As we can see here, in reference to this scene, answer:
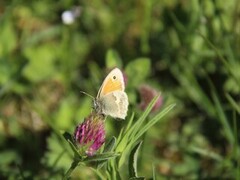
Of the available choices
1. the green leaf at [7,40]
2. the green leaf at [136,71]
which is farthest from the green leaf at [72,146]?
the green leaf at [7,40]

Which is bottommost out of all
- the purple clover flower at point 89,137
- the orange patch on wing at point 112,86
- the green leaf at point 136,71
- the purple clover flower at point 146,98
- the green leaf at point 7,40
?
the purple clover flower at point 146,98

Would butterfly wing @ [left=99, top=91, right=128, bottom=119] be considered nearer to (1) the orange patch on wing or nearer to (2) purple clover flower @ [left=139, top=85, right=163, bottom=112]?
(1) the orange patch on wing

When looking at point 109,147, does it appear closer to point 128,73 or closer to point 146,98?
point 146,98

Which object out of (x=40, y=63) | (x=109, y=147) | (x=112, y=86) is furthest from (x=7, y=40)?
(x=109, y=147)

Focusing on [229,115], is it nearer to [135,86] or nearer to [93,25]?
[135,86]

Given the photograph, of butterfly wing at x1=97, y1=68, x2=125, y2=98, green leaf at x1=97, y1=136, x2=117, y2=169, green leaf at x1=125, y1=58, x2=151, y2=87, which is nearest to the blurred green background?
green leaf at x1=125, y1=58, x2=151, y2=87

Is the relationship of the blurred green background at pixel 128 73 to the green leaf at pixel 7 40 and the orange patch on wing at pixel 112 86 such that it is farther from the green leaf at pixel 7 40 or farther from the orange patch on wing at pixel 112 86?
the orange patch on wing at pixel 112 86

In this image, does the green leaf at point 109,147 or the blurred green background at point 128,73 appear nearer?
the green leaf at point 109,147

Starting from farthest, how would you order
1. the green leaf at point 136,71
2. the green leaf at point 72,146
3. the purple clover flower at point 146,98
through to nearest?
the green leaf at point 136,71
the purple clover flower at point 146,98
the green leaf at point 72,146

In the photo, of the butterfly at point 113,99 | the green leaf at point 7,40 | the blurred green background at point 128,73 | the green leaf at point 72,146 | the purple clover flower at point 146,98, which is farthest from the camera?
the green leaf at point 7,40
